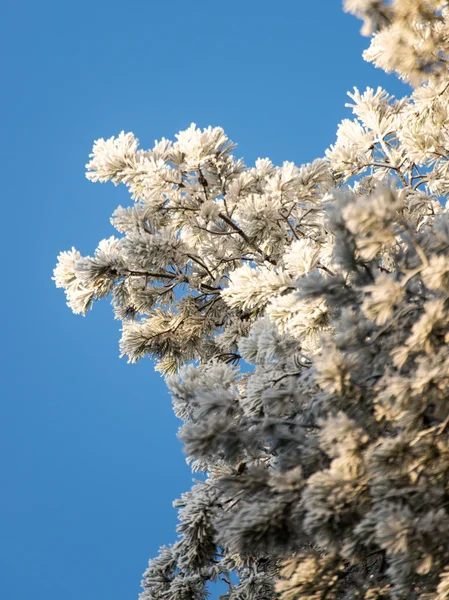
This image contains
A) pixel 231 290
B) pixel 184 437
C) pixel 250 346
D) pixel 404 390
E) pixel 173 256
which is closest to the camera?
pixel 404 390

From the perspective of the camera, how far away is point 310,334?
3.86 meters

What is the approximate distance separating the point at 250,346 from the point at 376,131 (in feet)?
8.16

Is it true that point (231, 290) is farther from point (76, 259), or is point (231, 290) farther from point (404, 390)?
point (404, 390)

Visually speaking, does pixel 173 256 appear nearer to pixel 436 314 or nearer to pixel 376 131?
pixel 376 131

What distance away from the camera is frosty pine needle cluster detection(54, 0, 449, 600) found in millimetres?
2463

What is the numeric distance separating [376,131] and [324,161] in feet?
1.45

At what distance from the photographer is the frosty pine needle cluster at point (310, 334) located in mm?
2463

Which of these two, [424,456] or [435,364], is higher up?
[435,364]

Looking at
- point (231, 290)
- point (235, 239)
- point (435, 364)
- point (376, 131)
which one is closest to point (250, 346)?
point (231, 290)

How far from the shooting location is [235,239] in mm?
5457

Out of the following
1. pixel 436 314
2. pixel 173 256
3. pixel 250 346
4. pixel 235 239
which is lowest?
Result: pixel 436 314

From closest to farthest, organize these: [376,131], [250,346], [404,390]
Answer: [404,390] < [250,346] < [376,131]

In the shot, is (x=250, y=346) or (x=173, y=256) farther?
→ (x=173, y=256)

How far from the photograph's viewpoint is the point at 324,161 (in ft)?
17.7
